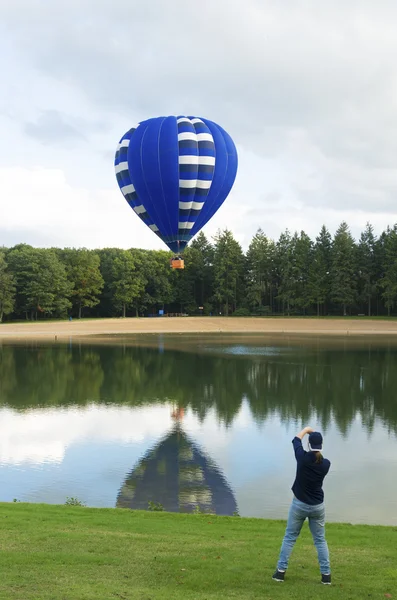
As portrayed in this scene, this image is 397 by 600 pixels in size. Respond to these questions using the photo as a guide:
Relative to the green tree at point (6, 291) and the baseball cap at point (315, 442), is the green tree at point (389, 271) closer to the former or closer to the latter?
the green tree at point (6, 291)

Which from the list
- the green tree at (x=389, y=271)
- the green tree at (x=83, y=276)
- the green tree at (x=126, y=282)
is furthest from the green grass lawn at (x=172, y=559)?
the green tree at (x=126, y=282)

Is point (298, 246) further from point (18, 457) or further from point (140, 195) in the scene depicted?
point (18, 457)

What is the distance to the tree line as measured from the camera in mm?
84500

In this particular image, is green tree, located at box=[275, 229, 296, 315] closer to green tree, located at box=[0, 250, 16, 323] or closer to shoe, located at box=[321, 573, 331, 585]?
green tree, located at box=[0, 250, 16, 323]

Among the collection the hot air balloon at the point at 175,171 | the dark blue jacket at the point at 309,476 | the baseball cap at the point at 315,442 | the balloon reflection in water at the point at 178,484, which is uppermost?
the hot air balloon at the point at 175,171

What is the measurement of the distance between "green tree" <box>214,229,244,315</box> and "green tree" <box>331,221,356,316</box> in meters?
15.9

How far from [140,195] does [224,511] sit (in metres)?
20.5

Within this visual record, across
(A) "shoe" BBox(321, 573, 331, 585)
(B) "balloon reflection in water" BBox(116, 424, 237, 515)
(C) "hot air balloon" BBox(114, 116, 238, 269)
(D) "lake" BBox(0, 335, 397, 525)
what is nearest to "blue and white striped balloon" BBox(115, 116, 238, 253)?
(C) "hot air balloon" BBox(114, 116, 238, 269)

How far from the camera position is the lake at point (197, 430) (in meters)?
13.7

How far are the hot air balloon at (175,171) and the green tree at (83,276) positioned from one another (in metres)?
59.9

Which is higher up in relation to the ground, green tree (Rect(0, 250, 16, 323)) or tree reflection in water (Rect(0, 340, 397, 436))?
green tree (Rect(0, 250, 16, 323))

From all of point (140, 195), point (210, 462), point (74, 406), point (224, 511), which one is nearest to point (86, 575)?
point (224, 511)

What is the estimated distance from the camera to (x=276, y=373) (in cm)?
3381

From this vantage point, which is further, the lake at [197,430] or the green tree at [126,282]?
the green tree at [126,282]
